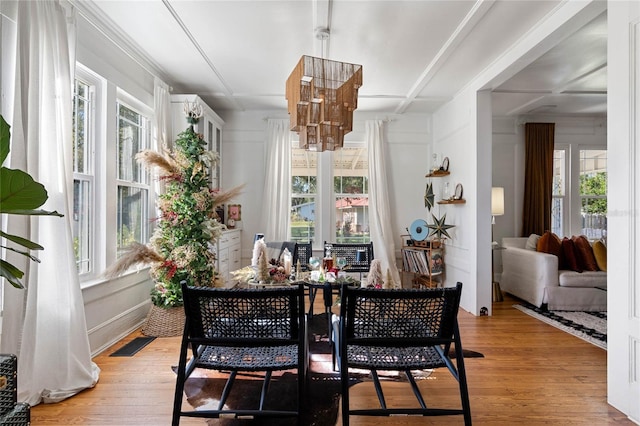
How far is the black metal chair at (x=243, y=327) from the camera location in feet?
5.32

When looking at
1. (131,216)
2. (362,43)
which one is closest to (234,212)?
(131,216)

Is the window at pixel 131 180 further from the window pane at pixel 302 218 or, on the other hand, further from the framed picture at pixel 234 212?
the window pane at pixel 302 218

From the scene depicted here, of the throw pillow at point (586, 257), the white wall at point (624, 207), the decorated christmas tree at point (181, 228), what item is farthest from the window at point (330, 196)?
the white wall at point (624, 207)

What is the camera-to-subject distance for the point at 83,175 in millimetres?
2869

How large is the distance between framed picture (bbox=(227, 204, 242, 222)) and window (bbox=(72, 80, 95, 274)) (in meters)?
2.37

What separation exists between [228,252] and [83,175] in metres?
2.10

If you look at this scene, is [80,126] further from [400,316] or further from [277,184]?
[400,316]

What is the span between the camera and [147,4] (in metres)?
2.62

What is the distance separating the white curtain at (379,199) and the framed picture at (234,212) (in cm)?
209

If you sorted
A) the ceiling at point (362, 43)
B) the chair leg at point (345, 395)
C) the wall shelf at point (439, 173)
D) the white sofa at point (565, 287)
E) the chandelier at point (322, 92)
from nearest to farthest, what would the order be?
the chair leg at point (345, 395)
the chandelier at point (322, 92)
the ceiling at point (362, 43)
the white sofa at point (565, 287)
the wall shelf at point (439, 173)

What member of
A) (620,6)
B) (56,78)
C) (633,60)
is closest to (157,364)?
(56,78)

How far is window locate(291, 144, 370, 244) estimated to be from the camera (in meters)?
5.43

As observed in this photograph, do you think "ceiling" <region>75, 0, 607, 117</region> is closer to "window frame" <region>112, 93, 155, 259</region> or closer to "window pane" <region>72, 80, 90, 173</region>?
"window frame" <region>112, 93, 155, 259</region>

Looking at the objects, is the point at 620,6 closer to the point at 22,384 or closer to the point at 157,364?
the point at 157,364
